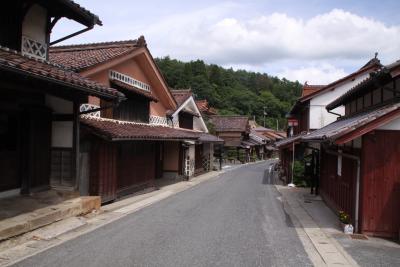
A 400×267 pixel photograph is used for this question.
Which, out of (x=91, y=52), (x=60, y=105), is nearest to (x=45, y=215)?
(x=60, y=105)

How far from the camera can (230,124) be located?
55094 millimetres

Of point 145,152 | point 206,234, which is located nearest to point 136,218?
point 206,234

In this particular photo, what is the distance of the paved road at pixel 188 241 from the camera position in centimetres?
729

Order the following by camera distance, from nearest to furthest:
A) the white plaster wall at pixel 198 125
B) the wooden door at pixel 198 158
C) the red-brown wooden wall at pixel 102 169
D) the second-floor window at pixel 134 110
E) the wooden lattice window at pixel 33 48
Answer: the wooden lattice window at pixel 33 48
the red-brown wooden wall at pixel 102 169
the second-floor window at pixel 134 110
the wooden door at pixel 198 158
the white plaster wall at pixel 198 125

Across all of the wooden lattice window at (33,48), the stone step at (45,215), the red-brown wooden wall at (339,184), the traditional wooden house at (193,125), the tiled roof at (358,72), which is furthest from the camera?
the traditional wooden house at (193,125)

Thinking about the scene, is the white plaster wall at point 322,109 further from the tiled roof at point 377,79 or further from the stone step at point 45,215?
the stone step at point 45,215

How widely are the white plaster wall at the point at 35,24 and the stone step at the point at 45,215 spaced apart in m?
4.91

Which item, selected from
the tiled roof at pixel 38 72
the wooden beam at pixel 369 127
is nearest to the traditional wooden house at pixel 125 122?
the tiled roof at pixel 38 72

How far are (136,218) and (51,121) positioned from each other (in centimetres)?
400

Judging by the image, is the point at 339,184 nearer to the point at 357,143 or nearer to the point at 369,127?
the point at 357,143

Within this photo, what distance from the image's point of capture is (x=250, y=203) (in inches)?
615

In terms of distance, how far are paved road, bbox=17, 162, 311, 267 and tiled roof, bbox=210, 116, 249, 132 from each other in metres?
40.1

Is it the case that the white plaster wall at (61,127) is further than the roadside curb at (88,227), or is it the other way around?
the white plaster wall at (61,127)

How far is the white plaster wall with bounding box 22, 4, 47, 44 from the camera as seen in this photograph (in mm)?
10703
